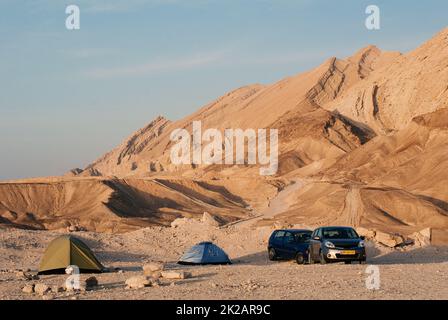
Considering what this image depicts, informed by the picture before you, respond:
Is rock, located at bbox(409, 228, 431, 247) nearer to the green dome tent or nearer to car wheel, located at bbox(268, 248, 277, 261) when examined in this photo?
car wheel, located at bbox(268, 248, 277, 261)

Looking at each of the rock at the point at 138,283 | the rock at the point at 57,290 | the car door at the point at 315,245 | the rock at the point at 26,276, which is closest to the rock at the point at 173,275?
the rock at the point at 138,283

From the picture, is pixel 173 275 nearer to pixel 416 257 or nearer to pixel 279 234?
pixel 279 234

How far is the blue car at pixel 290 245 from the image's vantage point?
28266mm

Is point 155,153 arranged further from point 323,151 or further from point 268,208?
point 268,208

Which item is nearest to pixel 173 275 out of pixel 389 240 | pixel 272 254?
pixel 272 254

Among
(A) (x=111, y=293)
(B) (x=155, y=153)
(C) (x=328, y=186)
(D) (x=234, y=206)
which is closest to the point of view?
(A) (x=111, y=293)

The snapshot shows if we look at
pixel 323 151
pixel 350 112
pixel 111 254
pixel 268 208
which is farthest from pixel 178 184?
pixel 111 254

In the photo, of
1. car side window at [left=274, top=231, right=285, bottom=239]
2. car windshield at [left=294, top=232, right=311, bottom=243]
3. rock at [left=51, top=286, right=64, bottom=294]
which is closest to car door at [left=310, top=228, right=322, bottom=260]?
car windshield at [left=294, top=232, right=311, bottom=243]

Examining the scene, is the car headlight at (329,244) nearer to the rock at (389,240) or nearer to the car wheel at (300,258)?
the car wheel at (300,258)

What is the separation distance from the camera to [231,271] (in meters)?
22.9

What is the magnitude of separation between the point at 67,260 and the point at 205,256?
551 cm

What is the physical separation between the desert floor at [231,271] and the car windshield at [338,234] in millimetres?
1280
